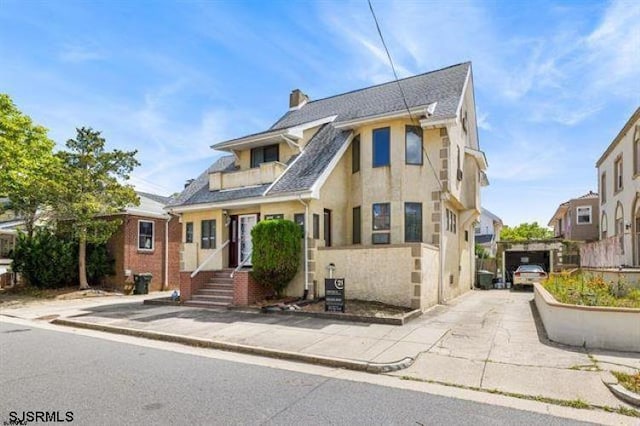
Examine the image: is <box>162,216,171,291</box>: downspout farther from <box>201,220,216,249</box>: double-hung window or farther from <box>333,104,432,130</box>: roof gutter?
<box>333,104,432,130</box>: roof gutter

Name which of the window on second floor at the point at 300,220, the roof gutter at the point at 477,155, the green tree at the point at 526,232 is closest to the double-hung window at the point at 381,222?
the window on second floor at the point at 300,220

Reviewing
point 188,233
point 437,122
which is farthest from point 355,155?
point 188,233

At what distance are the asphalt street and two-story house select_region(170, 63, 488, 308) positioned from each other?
6.31m

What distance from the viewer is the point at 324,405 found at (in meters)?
5.16

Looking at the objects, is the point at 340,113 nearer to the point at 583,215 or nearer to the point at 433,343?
the point at 433,343

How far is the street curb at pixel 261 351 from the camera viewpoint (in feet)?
22.5

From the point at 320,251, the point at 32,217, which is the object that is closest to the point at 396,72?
the point at 320,251

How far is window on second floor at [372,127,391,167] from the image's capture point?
572 inches

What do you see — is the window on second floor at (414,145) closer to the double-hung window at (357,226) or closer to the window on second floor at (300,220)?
the double-hung window at (357,226)

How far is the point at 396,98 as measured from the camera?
16.6 metres

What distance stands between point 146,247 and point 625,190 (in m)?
24.0

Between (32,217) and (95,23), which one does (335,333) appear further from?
(32,217)

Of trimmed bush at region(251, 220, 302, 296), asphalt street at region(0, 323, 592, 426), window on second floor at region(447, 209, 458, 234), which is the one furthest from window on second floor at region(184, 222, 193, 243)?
window on second floor at region(447, 209, 458, 234)

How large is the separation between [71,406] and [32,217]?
1900 cm
